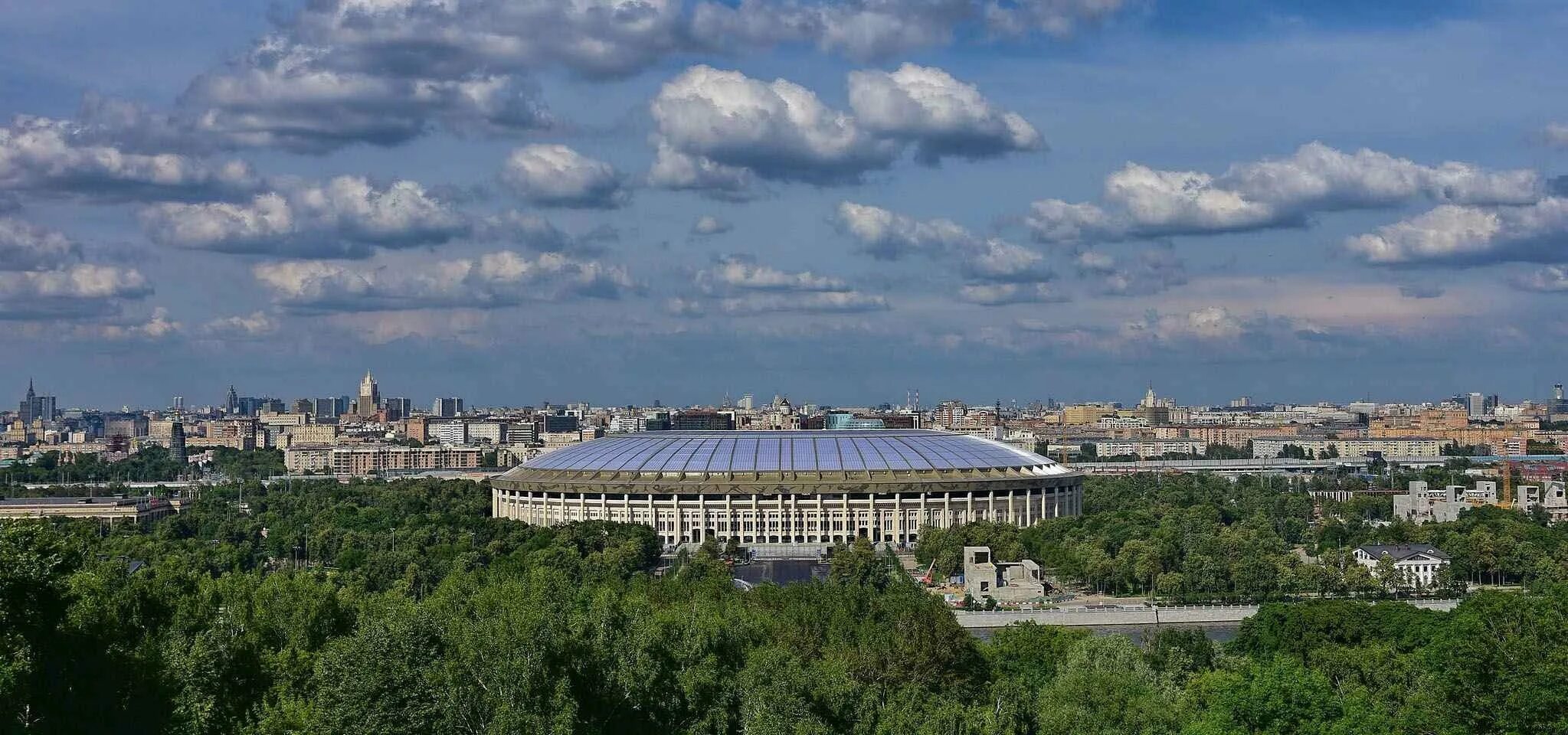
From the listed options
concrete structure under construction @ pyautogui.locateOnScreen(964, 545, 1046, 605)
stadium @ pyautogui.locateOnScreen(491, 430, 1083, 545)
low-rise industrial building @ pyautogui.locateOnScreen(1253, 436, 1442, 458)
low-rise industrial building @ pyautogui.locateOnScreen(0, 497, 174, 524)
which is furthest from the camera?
low-rise industrial building @ pyautogui.locateOnScreen(1253, 436, 1442, 458)

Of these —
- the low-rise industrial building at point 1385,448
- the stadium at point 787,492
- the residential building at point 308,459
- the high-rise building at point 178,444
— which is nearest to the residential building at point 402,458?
the residential building at point 308,459

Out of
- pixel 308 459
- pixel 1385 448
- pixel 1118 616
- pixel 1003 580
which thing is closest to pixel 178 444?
pixel 308 459

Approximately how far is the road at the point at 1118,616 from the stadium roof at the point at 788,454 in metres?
33.2

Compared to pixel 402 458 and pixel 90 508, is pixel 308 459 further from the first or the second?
pixel 90 508

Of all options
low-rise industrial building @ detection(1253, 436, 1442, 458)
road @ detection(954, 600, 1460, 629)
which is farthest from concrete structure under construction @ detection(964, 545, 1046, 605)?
low-rise industrial building @ detection(1253, 436, 1442, 458)

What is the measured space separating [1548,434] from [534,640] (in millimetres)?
190444

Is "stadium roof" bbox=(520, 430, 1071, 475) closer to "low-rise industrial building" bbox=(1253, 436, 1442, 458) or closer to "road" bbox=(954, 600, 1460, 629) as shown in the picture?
"road" bbox=(954, 600, 1460, 629)

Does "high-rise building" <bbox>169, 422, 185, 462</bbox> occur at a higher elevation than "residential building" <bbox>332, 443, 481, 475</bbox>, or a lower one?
higher

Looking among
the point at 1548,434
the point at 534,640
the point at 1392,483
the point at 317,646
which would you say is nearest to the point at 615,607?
the point at 317,646

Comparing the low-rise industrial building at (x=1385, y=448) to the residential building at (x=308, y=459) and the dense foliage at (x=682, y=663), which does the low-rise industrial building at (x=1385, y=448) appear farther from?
the dense foliage at (x=682, y=663)

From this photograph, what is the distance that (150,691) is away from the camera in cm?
2773

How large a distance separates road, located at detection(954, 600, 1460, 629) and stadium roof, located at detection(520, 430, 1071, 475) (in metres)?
33.2

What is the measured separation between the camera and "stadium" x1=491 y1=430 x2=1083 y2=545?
9169 centimetres

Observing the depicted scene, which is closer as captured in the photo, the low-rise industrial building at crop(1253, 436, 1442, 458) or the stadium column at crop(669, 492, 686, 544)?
the stadium column at crop(669, 492, 686, 544)
